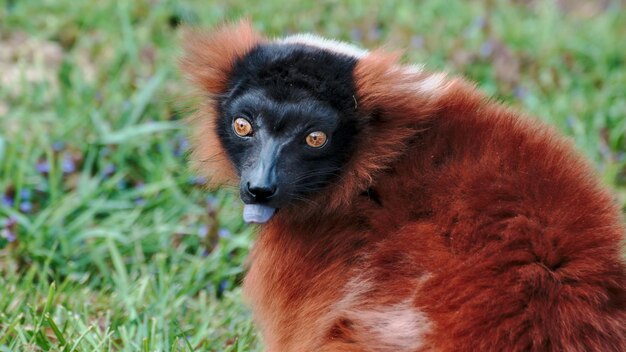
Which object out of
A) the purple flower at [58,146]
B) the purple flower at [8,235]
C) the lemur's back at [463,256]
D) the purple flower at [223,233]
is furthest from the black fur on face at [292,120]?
the purple flower at [58,146]

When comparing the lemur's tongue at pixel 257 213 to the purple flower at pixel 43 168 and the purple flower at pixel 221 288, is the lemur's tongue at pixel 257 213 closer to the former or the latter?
the purple flower at pixel 221 288

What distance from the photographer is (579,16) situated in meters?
8.73

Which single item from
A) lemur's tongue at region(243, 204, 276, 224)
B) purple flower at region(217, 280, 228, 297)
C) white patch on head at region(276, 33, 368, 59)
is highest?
white patch on head at region(276, 33, 368, 59)

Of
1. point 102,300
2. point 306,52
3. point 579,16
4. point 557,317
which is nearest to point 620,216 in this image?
point 557,317

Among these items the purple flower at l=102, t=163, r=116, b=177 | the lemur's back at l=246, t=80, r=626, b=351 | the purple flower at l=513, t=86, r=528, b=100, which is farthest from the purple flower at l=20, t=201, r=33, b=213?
the purple flower at l=513, t=86, r=528, b=100

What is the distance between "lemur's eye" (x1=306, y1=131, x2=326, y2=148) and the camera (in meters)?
3.60

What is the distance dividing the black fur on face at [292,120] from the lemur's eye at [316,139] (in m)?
0.01

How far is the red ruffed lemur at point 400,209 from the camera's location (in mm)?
3182

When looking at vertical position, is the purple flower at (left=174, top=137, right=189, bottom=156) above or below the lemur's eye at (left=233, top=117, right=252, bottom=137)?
below

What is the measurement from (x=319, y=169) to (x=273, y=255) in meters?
0.47

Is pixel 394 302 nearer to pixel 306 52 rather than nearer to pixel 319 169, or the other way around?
pixel 319 169

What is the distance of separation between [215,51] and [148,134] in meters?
2.55

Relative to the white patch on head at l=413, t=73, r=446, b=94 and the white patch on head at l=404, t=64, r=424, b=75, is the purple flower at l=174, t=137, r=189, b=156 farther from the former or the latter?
the white patch on head at l=413, t=73, r=446, b=94

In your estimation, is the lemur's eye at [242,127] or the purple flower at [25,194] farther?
the purple flower at [25,194]
